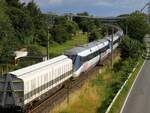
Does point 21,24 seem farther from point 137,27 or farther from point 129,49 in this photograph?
point 137,27

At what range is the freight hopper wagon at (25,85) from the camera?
32562 millimetres

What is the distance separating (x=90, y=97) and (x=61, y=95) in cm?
295

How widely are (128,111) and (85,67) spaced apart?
20.3 meters

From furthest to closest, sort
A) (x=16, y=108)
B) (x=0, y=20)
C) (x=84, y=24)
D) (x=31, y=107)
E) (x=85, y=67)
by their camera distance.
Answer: (x=84, y=24) < (x=0, y=20) < (x=85, y=67) < (x=31, y=107) < (x=16, y=108)

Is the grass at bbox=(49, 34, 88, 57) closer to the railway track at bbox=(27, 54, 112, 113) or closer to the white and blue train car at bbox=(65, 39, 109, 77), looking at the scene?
the white and blue train car at bbox=(65, 39, 109, 77)

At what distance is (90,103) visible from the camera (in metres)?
42.0

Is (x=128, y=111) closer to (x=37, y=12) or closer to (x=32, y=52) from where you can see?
(x=32, y=52)

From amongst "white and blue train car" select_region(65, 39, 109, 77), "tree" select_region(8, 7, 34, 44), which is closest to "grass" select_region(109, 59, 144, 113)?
"white and blue train car" select_region(65, 39, 109, 77)

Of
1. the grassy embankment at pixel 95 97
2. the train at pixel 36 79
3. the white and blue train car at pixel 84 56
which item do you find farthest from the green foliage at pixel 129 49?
the train at pixel 36 79

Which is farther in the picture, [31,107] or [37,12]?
[37,12]

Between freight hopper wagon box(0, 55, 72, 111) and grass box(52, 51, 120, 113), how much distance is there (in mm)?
2114

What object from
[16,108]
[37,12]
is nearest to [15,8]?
[37,12]

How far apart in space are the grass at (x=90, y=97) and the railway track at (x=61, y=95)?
1.56 ft

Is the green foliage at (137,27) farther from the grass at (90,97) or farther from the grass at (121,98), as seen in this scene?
the grass at (121,98)
